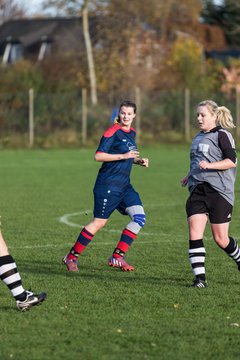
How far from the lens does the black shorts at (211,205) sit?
9.48 metres

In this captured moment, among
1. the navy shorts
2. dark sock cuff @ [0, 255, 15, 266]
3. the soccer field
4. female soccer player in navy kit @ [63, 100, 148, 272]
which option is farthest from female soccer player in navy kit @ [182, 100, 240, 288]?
dark sock cuff @ [0, 255, 15, 266]

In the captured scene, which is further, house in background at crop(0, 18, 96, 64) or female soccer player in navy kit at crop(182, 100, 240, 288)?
house in background at crop(0, 18, 96, 64)

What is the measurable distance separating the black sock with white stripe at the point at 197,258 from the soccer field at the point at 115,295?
19 centimetres

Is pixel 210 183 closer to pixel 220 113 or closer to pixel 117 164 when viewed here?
pixel 220 113

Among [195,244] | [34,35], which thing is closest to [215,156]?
[195,244]

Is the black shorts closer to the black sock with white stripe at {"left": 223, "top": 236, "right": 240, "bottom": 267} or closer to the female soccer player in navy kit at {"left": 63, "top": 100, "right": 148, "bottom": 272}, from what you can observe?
the black sock with white stripe at {"left": 223, "top": 236, "right": 240, "bottom": 267}

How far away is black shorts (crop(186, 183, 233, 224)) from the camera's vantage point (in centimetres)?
948

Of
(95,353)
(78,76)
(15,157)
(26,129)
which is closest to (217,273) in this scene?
(95,353)

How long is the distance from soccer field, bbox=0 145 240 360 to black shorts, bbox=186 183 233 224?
687 mm

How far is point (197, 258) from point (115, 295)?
3.27 ft

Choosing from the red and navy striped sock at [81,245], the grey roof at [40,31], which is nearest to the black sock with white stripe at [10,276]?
the red and navy striped sock at [81,245]

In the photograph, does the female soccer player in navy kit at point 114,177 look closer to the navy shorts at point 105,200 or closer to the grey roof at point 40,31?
the navy shorts at point 105,200

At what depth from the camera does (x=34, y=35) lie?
255ft

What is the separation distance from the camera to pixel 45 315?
26.6 feet
